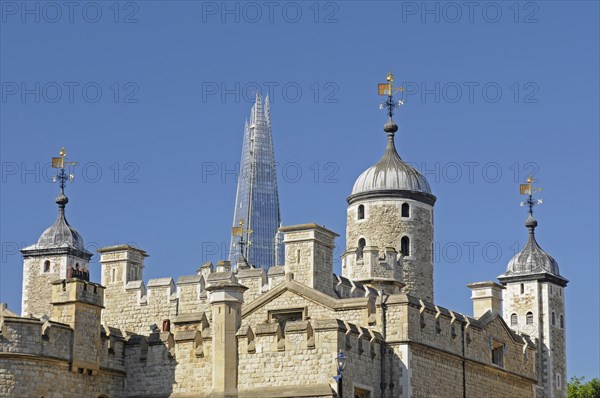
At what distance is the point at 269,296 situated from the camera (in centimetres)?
4747

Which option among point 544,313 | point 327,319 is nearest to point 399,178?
point 544,313

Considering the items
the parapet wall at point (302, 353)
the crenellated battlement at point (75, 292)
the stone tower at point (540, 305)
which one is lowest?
the parapet wall at point (302, 353)

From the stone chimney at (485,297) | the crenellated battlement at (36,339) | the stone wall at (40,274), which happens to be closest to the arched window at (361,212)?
the stone chimney at (485,297)

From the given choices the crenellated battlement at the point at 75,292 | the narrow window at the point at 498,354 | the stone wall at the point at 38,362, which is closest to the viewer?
the stone wall at the point at 38,362

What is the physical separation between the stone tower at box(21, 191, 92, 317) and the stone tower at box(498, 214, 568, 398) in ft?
70.4

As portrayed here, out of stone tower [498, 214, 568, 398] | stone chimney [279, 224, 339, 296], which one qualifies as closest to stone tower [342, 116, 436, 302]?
stone chimney [279, 224, 339, 296]

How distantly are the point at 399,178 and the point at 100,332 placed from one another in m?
19.0

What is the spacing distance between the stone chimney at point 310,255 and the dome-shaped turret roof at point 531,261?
21948 mm

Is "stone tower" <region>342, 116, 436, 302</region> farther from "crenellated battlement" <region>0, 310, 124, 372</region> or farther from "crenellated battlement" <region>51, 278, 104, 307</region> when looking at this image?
"crenellated battlement" <region>0, 310, 124, 372</region>

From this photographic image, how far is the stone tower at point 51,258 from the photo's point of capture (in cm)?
7281

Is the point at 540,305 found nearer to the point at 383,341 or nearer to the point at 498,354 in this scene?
the point at 498,354

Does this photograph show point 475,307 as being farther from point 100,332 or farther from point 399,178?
point 100,332

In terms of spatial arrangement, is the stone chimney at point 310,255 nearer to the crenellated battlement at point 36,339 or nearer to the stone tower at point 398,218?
the stone tower at point 398,218

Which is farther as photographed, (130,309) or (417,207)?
(417,207)
